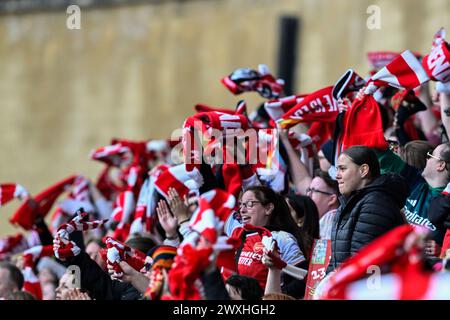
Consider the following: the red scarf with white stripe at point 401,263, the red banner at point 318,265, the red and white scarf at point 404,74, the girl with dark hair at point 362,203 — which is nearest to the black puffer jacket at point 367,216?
the girl with dark hair at point 362,203

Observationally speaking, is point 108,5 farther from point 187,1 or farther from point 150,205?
point 150,205

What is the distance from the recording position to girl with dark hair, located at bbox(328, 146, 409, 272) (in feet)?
20.0

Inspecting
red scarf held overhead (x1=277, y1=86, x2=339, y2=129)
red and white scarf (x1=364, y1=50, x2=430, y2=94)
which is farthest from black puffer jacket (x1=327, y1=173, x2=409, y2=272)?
red scarf held overhead (x1=277, y1=86, x2=339, y2=129)

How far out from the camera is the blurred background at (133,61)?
16.2 m

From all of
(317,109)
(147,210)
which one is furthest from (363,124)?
(147,210)

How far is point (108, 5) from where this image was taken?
19500 mm

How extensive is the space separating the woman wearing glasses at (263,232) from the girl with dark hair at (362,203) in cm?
46

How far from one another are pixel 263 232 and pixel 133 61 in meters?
12.6

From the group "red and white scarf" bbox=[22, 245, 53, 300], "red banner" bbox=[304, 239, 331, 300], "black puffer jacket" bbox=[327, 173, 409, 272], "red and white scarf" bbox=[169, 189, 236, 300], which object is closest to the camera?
"red and white scarf" bbox=[169, 189, 236, 300]

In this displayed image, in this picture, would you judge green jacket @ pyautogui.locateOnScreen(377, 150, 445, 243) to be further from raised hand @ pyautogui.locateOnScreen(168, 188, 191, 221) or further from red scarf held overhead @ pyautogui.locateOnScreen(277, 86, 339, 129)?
raised hand @ pyautogui.locateOnScreen(168, 188, 191, 221)

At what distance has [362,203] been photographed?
20.3ft

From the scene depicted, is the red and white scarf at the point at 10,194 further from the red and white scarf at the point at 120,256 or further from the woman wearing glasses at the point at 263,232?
the woman wearing glasses at the point at 263,232

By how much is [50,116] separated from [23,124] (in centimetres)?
69
